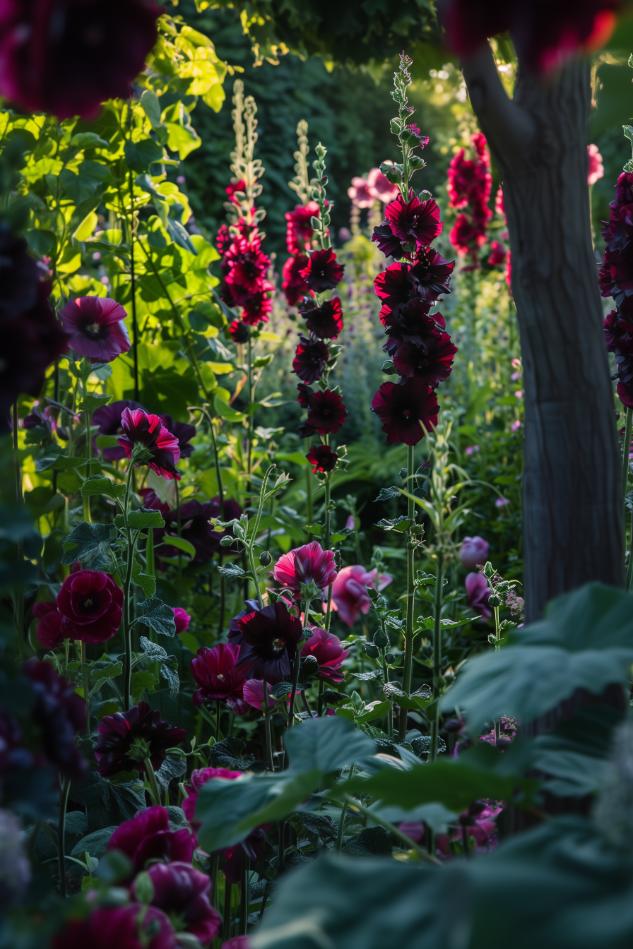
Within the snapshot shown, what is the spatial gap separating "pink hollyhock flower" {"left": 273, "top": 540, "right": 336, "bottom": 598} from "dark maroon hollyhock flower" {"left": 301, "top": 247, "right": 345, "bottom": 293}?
89cm

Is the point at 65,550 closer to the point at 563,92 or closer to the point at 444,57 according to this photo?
the point at 563,92

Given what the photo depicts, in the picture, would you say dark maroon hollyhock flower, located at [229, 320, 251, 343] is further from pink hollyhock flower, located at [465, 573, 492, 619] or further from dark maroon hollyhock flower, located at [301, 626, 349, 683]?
dark maroon hollyhock flower, located at [301, 626, 349, 683]

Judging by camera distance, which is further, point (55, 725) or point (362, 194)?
point (362, 194)

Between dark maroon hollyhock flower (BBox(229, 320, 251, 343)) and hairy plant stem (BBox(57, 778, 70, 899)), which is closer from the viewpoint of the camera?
hairy plant stem (BBox(57, 778, 70, 899))

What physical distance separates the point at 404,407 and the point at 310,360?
20.6 inches

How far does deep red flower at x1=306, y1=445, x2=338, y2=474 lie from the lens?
2.44 m

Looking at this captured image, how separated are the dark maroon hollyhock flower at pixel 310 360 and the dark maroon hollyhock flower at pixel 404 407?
1.57 ft

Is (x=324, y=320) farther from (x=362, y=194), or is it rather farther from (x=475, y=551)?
(x=362, y=194)

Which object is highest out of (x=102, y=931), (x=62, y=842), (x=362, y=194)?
(x=362, y=194)

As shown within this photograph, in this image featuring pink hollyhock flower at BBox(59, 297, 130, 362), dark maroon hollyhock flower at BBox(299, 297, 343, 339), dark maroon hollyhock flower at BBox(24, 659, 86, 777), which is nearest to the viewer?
dark maroon hollyhock flower at BBox(24, 659, 86, 777)

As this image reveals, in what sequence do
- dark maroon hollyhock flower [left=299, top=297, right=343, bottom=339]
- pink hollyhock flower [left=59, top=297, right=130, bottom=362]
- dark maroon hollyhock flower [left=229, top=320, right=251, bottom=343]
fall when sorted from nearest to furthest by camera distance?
1. pink hollyhock flower [left=59, top=297, right=130, bottom=362]
2. dark maroon hollyhock flower [left=299, top=297, right=343, bottom=339]
3. dark maroon hollyhock flower [left=229, top=320, right=251, bottom=343]

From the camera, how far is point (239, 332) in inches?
122

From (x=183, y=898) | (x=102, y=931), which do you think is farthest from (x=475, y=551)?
(x=102, y=931)

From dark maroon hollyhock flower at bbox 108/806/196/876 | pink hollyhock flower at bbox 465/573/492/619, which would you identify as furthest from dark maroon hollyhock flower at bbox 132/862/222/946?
pink hollyhock flower at bbox 465/573/492/619
